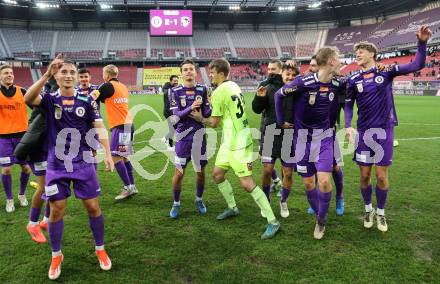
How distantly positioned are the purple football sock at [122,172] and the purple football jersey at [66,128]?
9.05 ft

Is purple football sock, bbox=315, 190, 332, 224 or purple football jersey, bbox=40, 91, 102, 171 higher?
purple football jersey, bbox=40, 91, 102, 171

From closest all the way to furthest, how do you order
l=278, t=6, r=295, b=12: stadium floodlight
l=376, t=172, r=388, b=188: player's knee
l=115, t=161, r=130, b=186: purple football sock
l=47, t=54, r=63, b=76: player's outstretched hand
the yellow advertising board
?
l=47, t=54, r=63, b=76: player's outstretched hand, l=376, t=172, r=388, b=188: player's knee, l=115, t=161, r=130, b=186: purple football sock, the yellow advertising board, l=278, t=6, r=295, b=12: stadium floodlight

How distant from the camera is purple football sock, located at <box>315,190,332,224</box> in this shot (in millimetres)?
4898

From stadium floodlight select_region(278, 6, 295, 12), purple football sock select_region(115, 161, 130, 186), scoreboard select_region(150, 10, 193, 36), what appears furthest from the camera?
stadium floodlight select_region(278, 6, 295, 12)

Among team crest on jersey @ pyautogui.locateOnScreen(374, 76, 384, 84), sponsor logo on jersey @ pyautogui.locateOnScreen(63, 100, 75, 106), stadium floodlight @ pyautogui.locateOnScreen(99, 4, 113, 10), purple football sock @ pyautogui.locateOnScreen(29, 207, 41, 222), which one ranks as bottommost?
purple football sock @ pyautogui.locateOnScreen(29, 207, 41, 222)

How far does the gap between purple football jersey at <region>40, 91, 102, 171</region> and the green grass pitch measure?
1.27 m

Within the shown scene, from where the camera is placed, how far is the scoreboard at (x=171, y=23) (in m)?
58.4

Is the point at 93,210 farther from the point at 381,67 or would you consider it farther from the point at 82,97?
the point at 381,67

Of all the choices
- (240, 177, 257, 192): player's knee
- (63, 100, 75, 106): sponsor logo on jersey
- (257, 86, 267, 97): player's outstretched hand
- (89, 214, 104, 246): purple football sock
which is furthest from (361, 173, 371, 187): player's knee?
(63, 100, 75, 106): sponsor logo on jersey

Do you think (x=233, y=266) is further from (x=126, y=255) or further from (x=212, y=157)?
(x=212, y=157)

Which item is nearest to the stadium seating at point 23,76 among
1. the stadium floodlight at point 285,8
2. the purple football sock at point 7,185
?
the stadium floodlight at point 285,8

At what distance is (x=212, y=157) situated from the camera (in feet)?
35.9

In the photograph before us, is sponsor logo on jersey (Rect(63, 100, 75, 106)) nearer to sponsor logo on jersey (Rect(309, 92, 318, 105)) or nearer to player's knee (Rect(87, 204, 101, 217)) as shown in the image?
player's knee (Rect(87, 204, 101, 217))

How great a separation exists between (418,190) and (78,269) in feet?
Answer: 20.2
